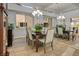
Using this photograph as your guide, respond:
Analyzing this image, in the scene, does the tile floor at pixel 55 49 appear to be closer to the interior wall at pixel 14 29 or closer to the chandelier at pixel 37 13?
the interior wall at pixel 14 29

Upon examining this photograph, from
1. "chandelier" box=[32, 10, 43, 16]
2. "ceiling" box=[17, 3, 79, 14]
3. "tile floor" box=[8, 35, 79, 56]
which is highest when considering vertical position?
"ceiling" box=[17, 3, 79, 14]

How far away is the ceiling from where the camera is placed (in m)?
2.22

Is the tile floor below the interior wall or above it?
below

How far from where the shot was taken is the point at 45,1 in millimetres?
2055

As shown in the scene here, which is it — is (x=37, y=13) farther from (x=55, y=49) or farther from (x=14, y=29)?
(x=55, y=49)

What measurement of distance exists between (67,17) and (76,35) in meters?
0.49

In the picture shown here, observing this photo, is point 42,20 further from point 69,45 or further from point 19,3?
point 69,45

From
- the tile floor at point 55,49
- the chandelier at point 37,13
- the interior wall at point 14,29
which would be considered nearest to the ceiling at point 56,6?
the chandelier at point 37,13

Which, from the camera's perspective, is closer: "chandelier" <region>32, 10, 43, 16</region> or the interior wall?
the interior wall

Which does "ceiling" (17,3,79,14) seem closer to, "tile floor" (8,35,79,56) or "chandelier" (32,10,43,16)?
"chandelier" (32,10,43,16)

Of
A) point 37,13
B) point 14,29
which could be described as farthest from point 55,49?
point 14,29

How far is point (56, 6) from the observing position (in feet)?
7.68

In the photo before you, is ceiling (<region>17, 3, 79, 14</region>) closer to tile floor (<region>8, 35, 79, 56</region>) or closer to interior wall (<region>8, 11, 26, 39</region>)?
interior wall (<region>8, 11, 26, 39</region>)

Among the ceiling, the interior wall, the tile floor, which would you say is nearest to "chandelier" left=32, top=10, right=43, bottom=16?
the ceiling
